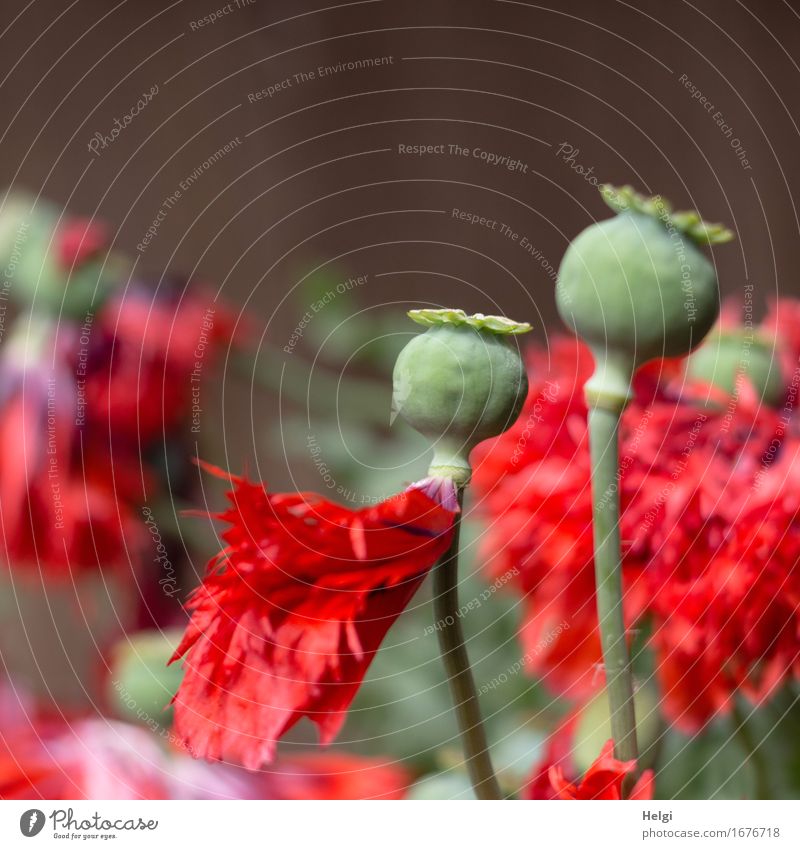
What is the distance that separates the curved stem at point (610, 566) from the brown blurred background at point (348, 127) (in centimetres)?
8

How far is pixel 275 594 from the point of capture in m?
0.18

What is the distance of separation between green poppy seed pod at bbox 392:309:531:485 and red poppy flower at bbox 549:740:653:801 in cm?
8

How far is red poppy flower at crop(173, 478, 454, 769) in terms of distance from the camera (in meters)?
0.17

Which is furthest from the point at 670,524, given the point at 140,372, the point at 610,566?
the point at 140,372

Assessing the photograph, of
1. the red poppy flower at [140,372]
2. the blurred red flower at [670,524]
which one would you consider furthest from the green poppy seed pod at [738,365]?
the red poppy flower at [140,372]

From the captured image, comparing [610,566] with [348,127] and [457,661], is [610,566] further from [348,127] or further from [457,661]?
[348,127]

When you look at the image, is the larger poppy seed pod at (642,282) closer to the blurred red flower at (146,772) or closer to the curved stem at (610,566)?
the curved stem at (610,566)

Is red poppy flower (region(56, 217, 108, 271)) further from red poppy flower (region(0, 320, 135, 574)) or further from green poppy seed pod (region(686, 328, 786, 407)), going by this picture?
green poppy seed pod (region(686, 328, 786, 407))

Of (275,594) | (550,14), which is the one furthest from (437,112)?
(275,594)

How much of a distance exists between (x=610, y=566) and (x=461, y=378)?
54mm

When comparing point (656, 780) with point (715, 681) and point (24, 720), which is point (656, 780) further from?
point (24, 720)

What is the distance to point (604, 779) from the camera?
7.7 inches

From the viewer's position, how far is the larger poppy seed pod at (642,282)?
163mm

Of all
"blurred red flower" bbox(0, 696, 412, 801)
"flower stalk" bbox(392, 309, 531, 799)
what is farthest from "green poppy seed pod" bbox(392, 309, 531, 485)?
"blurred red flower" bbox(0, 696, 412, 801)
